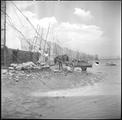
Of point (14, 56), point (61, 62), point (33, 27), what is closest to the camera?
point (33, 27)

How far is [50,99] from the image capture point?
111 inches

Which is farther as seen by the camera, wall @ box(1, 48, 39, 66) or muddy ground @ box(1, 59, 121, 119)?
wall @ box(1, 48, 39, 66)

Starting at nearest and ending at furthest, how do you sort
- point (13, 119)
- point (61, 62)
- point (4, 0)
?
point (13, 119)
point (4, 0)
point (61, 62)

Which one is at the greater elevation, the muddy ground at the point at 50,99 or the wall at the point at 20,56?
the wall at the point at 20,56

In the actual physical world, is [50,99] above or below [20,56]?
below

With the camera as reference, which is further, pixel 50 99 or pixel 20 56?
pixel 20 56

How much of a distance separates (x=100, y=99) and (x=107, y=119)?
2.70ft

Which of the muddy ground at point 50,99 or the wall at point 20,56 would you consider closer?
the muddy ground at point 50,99

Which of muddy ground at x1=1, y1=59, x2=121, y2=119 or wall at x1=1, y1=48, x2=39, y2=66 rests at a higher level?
wall at x1=1, y1=48, x2=39, y2=66

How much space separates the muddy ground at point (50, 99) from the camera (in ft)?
7.79

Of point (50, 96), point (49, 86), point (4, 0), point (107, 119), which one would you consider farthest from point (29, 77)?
point (107, 119)

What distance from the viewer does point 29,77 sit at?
142 inches

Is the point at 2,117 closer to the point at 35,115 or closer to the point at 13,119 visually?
the point at 13,119

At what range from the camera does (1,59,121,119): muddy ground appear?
93.4 inches
